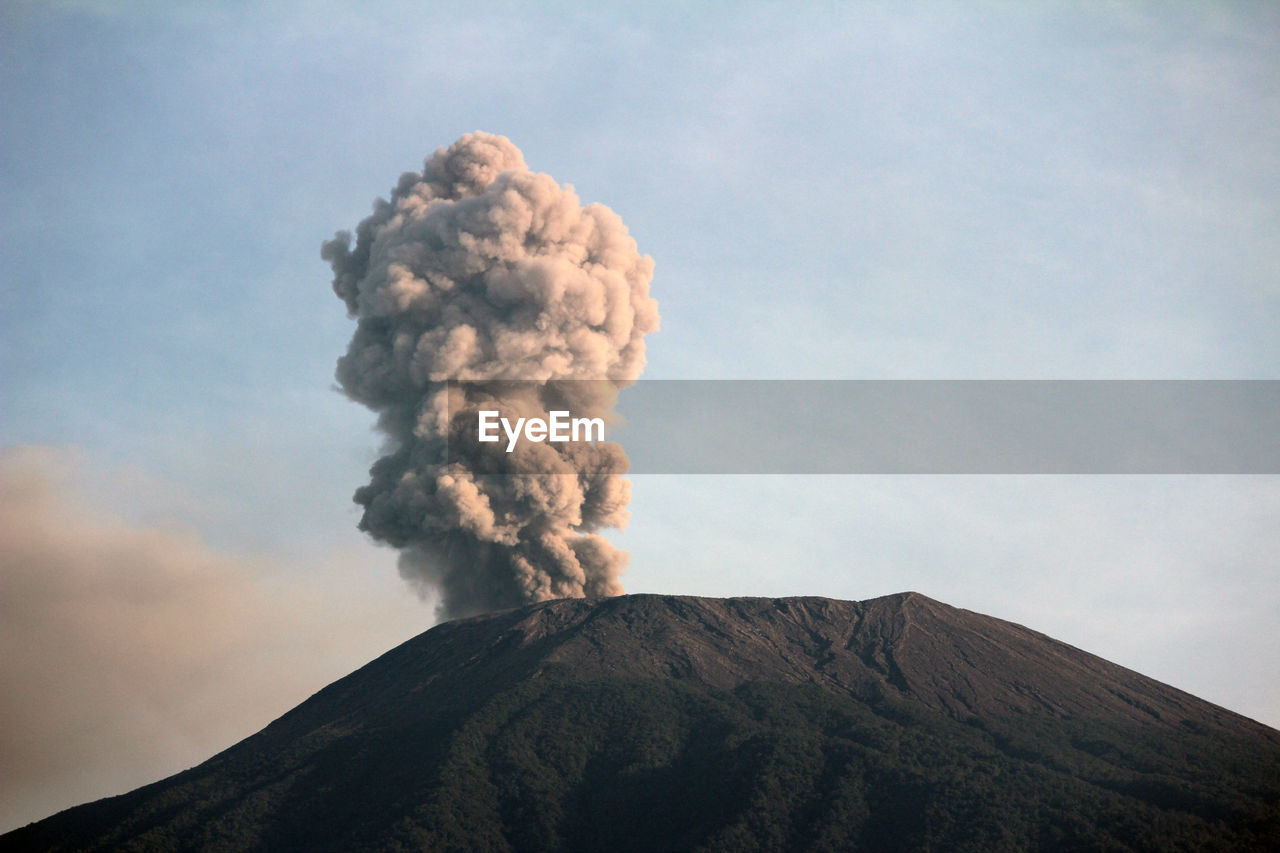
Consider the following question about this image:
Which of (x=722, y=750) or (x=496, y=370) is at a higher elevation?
(x=496, y=370)

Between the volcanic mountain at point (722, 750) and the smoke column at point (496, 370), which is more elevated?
the smoke column at point (496, 370)

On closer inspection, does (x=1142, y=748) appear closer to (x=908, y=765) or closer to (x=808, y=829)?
(x=908, y=765)

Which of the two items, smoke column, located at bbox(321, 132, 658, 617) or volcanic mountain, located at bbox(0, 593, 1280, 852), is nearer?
volcanic mountain, located at bbox(0, 593, 1280, 852)

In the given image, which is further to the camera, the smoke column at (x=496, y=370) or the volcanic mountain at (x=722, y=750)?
the smoke column at (x=496, y=370)

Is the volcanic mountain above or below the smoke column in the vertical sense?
below

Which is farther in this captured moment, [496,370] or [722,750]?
[496,370]
